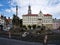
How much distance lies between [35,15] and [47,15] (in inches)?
424

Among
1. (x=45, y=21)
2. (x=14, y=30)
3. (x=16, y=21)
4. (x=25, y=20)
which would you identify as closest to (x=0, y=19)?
(x=25, y=20)

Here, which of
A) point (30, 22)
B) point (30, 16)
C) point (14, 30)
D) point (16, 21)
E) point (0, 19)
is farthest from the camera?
point (30, 16)

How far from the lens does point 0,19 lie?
→ 504 ft

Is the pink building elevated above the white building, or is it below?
below

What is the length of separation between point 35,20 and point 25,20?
28.0 ft

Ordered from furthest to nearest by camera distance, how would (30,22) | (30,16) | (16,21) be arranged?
(30,16) < (30,22) < (16,21)

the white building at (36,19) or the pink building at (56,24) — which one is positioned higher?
the white building at (36,19)

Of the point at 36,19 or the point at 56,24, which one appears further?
the point at 56,24

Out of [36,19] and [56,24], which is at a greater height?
[36,19]

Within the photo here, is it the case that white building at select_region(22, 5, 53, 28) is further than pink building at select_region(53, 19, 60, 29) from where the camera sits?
No

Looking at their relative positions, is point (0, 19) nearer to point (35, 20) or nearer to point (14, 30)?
point (35, 20)

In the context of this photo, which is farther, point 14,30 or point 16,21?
point 16,21

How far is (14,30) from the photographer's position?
6725 centimetres

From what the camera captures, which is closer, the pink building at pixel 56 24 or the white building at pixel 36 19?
the white building at pixel 36 19
